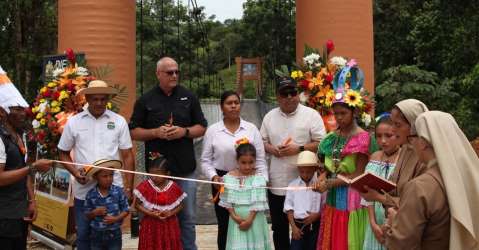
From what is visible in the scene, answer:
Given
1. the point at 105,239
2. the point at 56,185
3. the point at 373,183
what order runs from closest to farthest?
the point at 373,183 → the point at 105,239 → the point at 56,185

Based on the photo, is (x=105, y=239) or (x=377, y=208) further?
(x=105, y=239)

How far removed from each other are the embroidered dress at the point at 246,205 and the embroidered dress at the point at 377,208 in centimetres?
99

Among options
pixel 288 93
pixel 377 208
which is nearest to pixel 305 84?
pixel 288 93

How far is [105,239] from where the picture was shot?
16.4 ft

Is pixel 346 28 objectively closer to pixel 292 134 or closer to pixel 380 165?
pixel 292 134

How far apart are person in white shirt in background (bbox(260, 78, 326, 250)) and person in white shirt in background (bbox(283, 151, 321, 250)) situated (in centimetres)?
15

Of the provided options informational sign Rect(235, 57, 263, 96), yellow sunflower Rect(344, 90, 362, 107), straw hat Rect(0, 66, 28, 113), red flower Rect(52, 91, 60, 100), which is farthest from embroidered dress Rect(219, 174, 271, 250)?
informational sign Rect(235, 57, 263, 96)

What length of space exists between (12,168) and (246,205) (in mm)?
1958

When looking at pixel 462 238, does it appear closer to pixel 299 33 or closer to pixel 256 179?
pixel 256 179

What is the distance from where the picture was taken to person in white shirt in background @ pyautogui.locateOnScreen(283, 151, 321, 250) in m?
5.04

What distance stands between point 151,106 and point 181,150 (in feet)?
1.59

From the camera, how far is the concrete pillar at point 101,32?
25.6 ft

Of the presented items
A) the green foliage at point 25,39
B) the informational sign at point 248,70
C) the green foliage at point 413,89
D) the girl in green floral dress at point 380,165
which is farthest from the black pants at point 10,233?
the informational sign at point 248,70

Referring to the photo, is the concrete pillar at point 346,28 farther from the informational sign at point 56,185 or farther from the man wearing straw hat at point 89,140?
the man wearing straw hat at point 89,140
